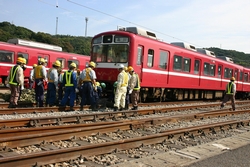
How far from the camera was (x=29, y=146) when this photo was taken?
5.34 m

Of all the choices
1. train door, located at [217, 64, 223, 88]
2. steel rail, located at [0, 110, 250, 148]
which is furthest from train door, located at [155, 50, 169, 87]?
train door, located at [217, 64, 223, 88]

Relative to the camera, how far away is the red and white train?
12.5 m

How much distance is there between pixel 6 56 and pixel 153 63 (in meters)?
10.0

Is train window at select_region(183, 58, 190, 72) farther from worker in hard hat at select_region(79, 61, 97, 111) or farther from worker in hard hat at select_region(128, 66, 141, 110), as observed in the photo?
worker in hard hat at select_region(79, 61, 97, 111)

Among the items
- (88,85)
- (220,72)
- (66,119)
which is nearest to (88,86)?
(88,85)

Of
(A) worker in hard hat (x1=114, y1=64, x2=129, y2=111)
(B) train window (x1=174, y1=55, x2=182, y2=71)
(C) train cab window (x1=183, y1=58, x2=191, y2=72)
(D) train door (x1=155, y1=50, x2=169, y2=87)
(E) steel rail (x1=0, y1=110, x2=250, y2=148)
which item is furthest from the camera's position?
(C) train cab window (x1=183, y1=58, x2=191, y2=72)

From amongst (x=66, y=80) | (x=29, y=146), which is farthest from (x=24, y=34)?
(x=29, y=146)

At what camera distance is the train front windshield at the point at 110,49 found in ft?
40.9

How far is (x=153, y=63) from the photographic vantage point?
1333 cm

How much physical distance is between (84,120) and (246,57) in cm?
9456

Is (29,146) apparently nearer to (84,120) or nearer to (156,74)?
(84,120)

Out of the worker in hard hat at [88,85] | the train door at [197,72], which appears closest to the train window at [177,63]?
the train door at [197,72]

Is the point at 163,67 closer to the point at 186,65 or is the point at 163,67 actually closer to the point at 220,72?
the point at 186,65

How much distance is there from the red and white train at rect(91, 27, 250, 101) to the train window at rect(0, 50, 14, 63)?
7305mm
